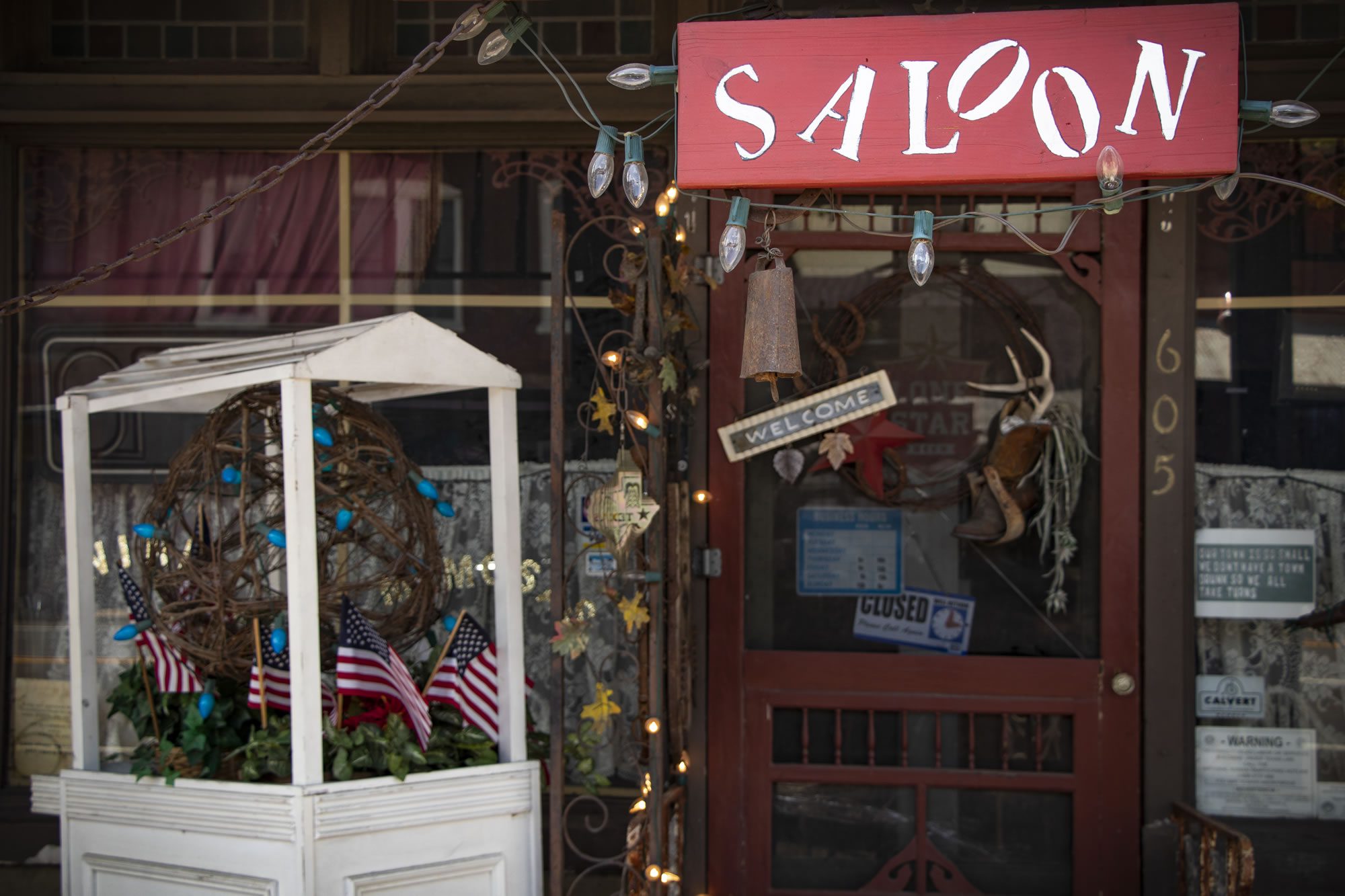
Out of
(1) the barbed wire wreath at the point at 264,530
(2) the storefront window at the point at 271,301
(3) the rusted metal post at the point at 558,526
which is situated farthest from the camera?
(2) the storefront window at the point at 271,301

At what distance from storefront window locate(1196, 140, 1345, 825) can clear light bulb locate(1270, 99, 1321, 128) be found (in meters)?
1.81

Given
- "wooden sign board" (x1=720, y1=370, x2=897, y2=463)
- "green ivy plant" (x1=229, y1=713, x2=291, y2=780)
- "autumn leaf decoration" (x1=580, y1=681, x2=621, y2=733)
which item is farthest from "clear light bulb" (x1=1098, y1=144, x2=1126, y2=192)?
"green ivy plant" (x1=229, y1=713, x2=291, y2=780)

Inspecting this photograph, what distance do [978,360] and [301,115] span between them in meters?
2.93

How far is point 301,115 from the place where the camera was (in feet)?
16.3

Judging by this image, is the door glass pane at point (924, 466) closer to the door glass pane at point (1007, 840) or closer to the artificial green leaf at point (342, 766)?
the door glass pane at point (1007, 840)

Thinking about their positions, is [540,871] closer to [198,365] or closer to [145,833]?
[145,833]

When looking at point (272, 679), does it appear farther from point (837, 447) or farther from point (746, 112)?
point (746, 112)

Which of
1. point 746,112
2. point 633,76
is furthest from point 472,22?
point 746,112

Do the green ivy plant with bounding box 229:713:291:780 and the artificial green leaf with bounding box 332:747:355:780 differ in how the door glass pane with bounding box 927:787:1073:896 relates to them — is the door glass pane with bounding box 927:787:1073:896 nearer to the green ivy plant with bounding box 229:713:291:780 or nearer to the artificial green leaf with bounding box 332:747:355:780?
the artificial green leaf with bounding box 332:747:355:780

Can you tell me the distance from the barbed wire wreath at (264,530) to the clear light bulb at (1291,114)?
8.91 ft

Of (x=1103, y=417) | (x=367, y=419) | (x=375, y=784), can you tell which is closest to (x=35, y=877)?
(x=375, y=784)

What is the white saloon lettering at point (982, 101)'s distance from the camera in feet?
9.62

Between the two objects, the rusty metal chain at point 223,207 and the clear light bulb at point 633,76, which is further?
the rusty metal chain at point 223,207

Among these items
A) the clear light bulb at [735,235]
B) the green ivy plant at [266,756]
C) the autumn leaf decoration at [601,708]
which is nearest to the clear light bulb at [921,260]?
the clear light bulb at [735,235]
